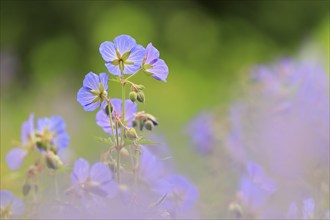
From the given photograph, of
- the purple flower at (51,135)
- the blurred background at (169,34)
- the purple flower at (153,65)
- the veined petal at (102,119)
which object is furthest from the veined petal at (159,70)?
the blurred background at (169,34)

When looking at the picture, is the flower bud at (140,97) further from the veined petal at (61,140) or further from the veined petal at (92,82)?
the veined petal at (61,140)

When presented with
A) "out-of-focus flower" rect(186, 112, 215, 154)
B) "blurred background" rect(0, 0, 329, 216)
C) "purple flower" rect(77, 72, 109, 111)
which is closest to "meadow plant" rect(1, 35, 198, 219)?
"purple flower" rect(77, 72, 109, 111)

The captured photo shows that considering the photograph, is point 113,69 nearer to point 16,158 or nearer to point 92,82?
point 92,82

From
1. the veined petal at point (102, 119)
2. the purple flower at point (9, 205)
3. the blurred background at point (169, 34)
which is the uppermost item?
the blurred background at point (169, 34)

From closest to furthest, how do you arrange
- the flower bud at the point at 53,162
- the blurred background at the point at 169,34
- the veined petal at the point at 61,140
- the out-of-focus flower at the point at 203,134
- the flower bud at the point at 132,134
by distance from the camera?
the flower bud at the point at 132,134 < the flower bud at the point at 53,162 < the veined petal at the point at 61,140 < the out-of-focus flower at the point at 203,134 < the blurred background at the point at 169,34

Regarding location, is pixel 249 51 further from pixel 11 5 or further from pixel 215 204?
pixel 215 204

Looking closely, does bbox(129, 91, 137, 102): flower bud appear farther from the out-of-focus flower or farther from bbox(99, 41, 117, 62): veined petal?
the out-of-focus flower
